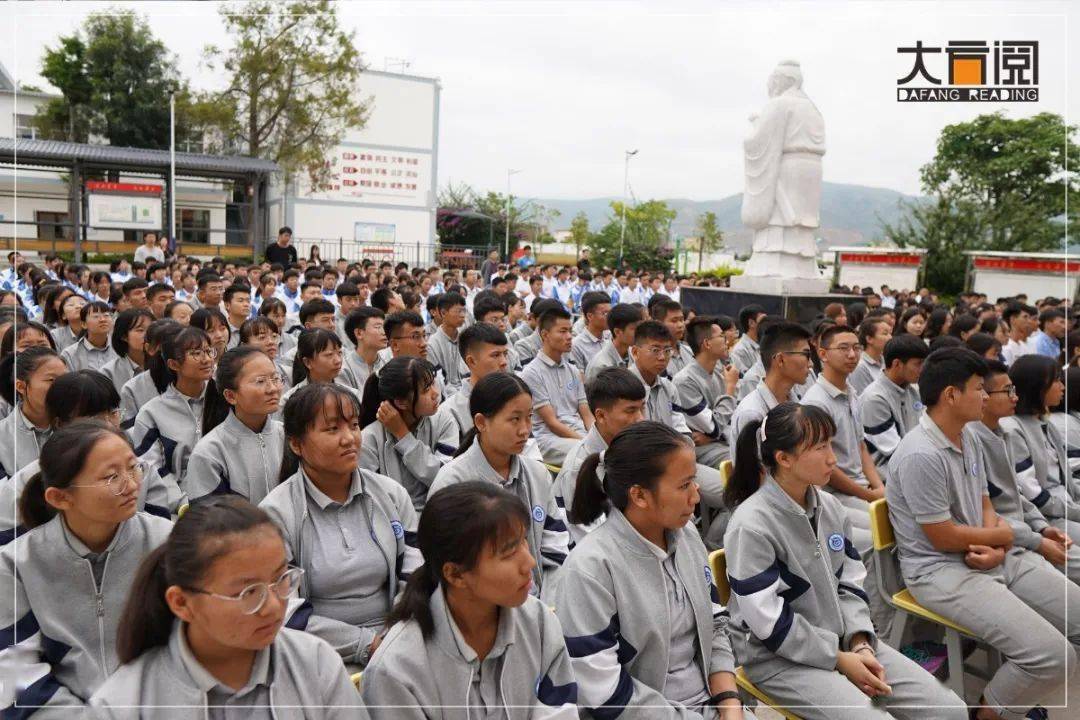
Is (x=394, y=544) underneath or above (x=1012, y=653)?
above

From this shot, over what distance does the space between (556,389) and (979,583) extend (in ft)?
8.20

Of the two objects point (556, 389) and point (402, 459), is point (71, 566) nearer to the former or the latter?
point (402, 459)

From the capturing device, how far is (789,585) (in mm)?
2285

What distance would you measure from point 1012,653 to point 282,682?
2.20 m

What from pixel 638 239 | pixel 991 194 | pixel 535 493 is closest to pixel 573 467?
pixel 535 493

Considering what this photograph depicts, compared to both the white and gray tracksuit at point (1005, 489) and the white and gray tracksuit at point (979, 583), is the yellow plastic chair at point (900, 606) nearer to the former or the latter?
the white and gray tracksuit at point (979, 583)

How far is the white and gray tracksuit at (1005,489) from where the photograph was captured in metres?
3.14

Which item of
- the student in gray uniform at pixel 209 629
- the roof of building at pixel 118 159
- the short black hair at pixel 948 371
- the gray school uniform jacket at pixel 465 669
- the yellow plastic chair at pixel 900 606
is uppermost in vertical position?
the roof of building at pixel 118 159

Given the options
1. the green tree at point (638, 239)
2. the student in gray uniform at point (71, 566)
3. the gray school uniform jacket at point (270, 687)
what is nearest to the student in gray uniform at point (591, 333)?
the student in gray uniform at point (71, 566)

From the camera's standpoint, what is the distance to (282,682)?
153cm

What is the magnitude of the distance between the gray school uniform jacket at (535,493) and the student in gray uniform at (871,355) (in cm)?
295

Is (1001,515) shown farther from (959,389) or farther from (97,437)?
(97,437)

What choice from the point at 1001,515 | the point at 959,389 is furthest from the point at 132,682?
the point at 1001,515

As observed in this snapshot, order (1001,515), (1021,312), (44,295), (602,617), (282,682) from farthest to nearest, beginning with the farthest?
(1021,312) < (44,295) < (1001,515) < (602,617) < (282,682)
